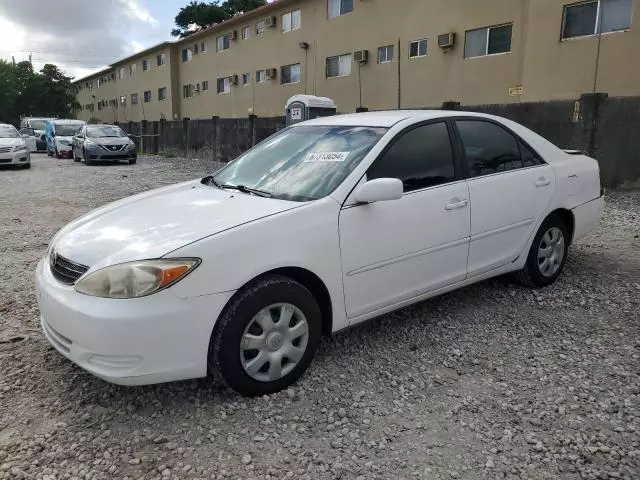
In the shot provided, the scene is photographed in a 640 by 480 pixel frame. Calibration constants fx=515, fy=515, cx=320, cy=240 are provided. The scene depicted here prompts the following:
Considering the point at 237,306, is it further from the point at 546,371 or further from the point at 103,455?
the point at 546,371

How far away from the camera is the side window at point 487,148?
378 centimetres

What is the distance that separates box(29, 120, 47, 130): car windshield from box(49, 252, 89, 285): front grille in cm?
2663

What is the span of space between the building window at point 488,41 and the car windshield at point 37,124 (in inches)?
823

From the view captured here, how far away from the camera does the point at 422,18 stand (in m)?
17.0

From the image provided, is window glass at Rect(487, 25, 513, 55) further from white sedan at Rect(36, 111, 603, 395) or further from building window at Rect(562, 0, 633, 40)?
white sedan at Rect(36, 111, 603, 395)

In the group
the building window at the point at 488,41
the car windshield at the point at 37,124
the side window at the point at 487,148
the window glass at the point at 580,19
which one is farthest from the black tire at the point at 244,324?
the car windshield at the point at 37,124

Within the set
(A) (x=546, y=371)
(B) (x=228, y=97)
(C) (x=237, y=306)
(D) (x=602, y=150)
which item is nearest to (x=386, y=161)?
(C) (x=237, y=306)

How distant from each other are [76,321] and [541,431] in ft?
7.65

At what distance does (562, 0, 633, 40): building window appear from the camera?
1227cm

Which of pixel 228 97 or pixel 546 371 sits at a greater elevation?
pixel 228 97

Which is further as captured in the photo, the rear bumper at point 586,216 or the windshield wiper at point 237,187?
the rear bumper at point 586,216

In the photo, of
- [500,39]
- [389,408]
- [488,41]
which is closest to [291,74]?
[488,41]

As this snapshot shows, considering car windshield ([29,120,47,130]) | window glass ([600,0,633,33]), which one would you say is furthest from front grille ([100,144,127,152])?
window glass ([600,0,633,33])

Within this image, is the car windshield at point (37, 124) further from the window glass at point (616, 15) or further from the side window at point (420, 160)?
the side window at point (420, 160)
